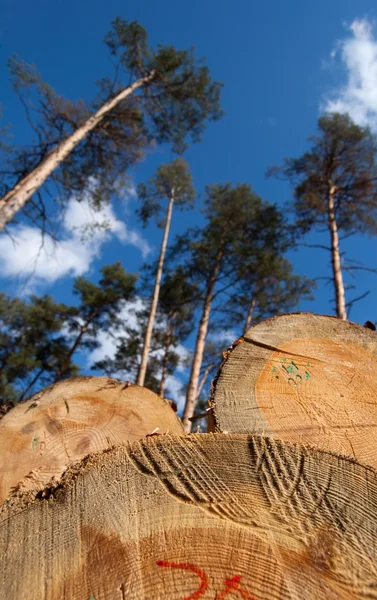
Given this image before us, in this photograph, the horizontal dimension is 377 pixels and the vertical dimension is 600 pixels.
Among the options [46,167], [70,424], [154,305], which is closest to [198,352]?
[154,305]

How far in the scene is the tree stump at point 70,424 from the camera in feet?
7.23

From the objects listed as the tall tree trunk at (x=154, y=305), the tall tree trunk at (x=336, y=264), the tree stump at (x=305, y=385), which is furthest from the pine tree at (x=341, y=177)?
the tree stump at (x=305, y=385)

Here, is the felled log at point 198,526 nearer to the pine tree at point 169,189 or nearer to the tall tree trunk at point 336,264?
the tall tree trunk at point 336,264

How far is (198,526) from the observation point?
0.99 meters

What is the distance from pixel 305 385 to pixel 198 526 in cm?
111

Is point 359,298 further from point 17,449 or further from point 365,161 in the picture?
point 17,449

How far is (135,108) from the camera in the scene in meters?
9.97

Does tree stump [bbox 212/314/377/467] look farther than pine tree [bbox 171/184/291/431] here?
No

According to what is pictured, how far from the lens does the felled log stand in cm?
92

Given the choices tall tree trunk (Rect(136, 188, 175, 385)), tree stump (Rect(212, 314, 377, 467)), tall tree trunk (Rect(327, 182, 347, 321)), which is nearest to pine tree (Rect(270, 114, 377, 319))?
tall tree trunk (Rect(327, 182, 347, 321))

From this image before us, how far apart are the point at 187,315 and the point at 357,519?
46.5 ft

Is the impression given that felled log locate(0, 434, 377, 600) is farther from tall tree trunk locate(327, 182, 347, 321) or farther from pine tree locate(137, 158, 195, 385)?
pine tree locate(137, 158, 195, 385)

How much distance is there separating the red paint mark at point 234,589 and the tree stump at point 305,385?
864mm

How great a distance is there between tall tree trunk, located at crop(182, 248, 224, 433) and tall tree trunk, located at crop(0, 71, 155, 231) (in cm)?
454
